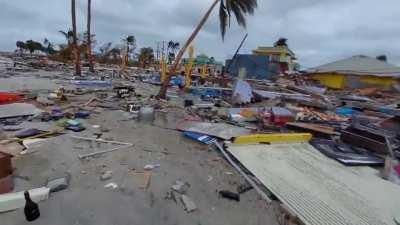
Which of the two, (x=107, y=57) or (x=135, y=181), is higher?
(x=107, y=57)

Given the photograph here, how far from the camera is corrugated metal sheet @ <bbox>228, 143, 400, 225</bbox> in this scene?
2852 mm

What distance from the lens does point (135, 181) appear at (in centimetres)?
338

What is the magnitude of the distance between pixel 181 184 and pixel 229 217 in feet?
2.51

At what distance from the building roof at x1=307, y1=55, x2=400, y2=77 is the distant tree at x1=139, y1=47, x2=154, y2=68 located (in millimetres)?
18427

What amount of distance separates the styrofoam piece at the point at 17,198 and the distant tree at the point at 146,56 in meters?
31.4

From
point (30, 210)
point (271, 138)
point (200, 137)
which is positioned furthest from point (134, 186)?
point (271, 138)

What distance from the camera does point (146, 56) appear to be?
114 ft

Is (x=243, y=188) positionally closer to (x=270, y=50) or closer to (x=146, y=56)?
(x=146, y=56)

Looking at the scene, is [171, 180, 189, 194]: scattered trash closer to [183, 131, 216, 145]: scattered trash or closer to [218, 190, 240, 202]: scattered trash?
[218, 190, 240, 202]: scattered trash

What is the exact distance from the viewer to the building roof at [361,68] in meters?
24.7

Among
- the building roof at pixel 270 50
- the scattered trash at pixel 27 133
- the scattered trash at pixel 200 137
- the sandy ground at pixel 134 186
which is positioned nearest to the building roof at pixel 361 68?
the building roof at pixel 270 50

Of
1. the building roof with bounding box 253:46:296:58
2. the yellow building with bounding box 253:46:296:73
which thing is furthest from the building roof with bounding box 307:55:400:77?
the building roof with bounding box 253:46:296:58

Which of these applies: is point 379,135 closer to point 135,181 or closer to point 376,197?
point 376,197

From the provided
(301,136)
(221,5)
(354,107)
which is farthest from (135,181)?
(354,107)
